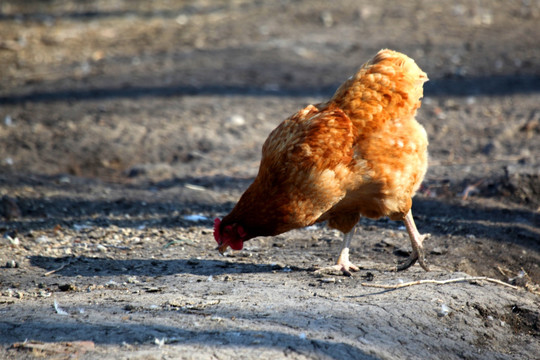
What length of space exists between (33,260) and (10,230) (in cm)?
67

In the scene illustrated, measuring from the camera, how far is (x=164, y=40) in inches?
391

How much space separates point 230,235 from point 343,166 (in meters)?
0.82

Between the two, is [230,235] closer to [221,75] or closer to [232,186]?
[232,186]

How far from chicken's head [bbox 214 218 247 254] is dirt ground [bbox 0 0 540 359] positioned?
0.85 ft

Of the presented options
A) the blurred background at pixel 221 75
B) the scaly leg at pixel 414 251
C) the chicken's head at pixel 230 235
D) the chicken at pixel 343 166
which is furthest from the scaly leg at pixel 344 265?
the blurred background at pixel 221 75

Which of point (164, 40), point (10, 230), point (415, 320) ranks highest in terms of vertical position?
point (164, 40)

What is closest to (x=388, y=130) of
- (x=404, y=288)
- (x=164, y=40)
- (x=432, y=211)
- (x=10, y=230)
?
(x=404, y=288)

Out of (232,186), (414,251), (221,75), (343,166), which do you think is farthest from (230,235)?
(221,75)

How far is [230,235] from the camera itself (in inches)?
140

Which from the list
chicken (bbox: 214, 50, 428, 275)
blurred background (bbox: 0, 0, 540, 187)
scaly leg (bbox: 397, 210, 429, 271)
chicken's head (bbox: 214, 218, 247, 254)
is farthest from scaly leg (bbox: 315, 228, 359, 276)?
blurred background (bbox: 0, 0, 540, 187)

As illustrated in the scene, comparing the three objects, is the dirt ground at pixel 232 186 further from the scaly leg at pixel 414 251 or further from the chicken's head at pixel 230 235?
the chicken's head at pixel 230 235

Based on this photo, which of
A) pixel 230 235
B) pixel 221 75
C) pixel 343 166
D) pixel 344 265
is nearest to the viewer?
pixel 343 166

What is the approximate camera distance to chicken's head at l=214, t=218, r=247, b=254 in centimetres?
354

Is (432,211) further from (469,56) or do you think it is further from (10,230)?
(469,56)
